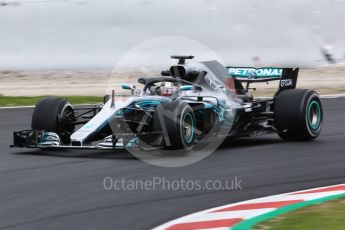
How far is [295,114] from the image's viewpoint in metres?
10.4

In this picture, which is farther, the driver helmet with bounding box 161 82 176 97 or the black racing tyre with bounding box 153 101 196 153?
the driver helmet with bounding box 161 82 176 97

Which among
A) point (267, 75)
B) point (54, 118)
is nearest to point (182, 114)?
point (54, 118)

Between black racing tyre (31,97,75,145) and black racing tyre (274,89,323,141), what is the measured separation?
112 inches

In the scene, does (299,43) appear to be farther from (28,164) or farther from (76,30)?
(28,164)

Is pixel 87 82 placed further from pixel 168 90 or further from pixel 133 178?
pixel 133 178

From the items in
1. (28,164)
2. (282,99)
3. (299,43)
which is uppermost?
(299,43)

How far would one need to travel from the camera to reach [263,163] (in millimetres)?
9117

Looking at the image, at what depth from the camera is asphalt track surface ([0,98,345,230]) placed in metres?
6.46

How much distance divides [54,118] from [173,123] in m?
1.85

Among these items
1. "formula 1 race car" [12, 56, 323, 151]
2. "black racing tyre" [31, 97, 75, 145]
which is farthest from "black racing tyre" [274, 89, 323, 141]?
"black racing tyre" [31, 97, 75, 145]

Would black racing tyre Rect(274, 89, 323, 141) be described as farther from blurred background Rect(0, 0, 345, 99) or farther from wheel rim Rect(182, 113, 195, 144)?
blurred background Rect(0, 0, 345, 99)

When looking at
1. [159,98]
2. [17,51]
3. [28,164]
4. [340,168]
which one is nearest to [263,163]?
[340,168]

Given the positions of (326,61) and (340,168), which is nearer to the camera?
(340,168)

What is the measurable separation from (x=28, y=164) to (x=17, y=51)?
427 inches
